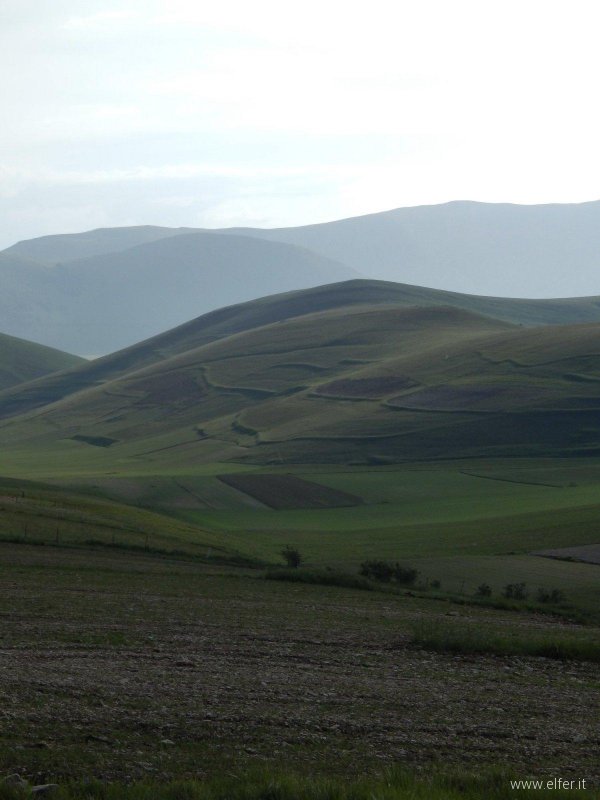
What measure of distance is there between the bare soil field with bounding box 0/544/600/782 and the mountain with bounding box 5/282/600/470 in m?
86.9

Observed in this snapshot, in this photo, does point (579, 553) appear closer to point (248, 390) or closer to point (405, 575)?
point (405, 575)

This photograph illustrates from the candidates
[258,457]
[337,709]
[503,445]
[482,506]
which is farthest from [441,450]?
[337,709]

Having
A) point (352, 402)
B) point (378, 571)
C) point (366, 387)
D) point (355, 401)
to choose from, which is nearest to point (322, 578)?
point (378, 571)

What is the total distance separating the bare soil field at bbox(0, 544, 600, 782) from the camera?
33.5 ft

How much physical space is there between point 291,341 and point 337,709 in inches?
7087

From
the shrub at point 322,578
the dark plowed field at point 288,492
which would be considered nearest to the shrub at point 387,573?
the shrub at point 322,578

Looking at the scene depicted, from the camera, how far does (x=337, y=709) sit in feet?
41.1

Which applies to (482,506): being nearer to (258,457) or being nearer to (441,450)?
(441,450)

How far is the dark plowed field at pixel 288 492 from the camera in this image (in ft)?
258

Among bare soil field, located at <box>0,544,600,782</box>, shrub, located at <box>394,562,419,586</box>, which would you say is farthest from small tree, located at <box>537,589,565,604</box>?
bare soil field, located at <box>0,544,600,782</box>

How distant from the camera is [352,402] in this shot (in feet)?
442

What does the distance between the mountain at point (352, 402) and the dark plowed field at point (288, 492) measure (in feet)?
63.2

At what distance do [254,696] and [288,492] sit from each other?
69.1 meters

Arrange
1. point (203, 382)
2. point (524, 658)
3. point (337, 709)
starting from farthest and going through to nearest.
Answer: point (203, 382), point (524, 658), point (337, 709)
